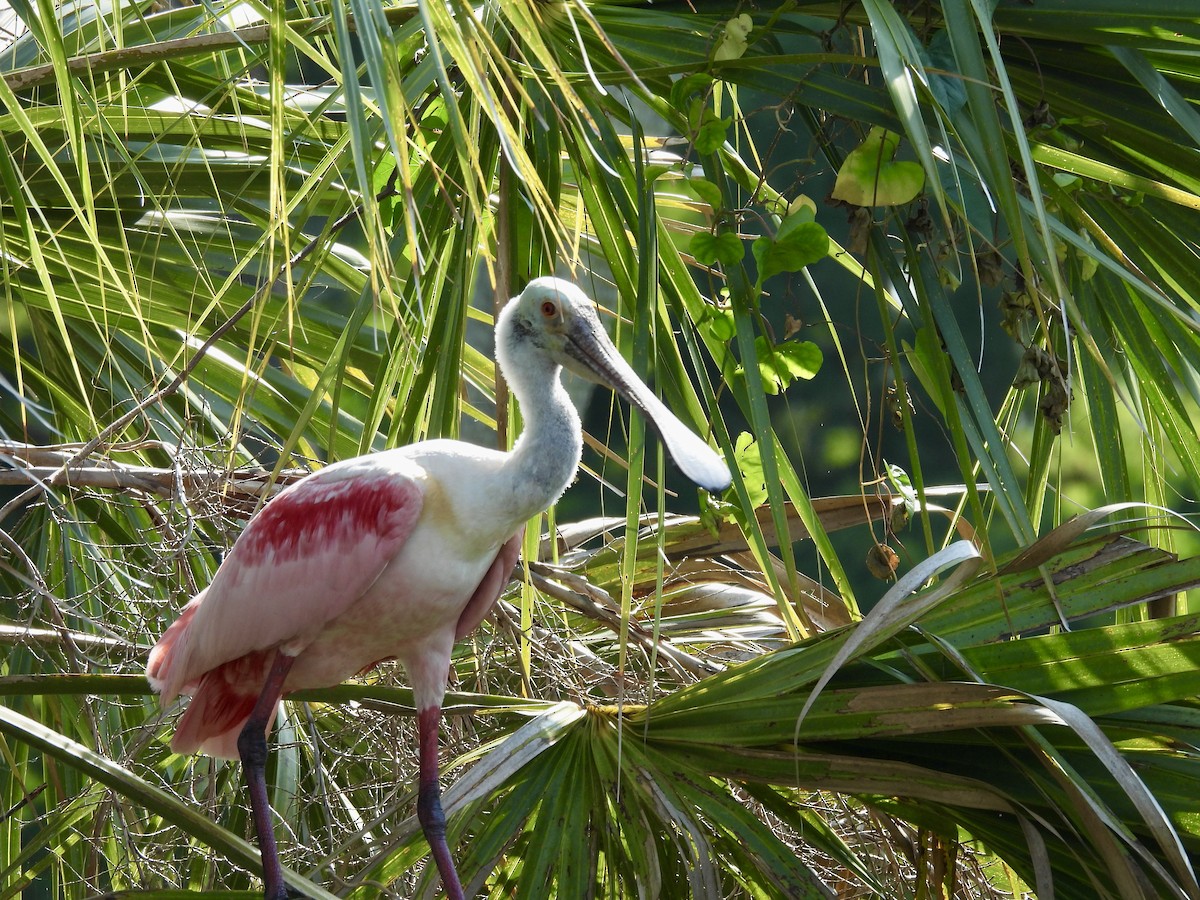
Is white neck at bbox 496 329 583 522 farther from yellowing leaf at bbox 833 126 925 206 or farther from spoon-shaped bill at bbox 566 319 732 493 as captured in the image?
yellowing leaf at bbox 833 126 925 206

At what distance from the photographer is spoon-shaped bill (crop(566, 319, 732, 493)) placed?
158 cm

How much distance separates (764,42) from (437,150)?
505 millimetres

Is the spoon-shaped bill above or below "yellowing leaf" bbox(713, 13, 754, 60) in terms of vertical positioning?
below

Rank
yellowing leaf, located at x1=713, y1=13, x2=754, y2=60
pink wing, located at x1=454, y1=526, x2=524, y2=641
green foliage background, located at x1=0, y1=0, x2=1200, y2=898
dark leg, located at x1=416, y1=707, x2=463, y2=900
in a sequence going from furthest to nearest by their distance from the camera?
1. pink wing, located at x1=454, y1=526, x2=524, y2=641
2. dark leg, located at x1=416, y1=707, x2=463, y2=900
3. yellowing leaf, located at x1=713, y1=13, x2=754, y2=60
4. green foliage background, located at x1=0, y1=0, x2=1200, y2=898

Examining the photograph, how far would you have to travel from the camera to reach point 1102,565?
4.69 ft

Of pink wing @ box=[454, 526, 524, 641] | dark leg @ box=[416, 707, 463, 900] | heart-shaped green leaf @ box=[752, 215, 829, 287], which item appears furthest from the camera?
pink wing @ box=[454, 526, 524, 641]

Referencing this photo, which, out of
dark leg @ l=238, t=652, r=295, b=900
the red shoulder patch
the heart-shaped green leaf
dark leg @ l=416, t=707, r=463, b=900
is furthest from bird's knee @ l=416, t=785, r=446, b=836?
the heart-shaped green leaf

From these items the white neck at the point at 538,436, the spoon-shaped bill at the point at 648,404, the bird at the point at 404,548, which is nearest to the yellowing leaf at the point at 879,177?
the spoon-shaped bill at the point at 648,404

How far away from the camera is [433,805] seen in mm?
1948

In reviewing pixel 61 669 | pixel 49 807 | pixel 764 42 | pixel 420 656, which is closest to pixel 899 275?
pixel 764 42

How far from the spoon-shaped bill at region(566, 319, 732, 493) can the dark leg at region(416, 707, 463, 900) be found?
0.57m

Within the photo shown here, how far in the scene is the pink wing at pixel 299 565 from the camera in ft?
5.98

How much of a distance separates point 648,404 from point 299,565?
1.92 feet

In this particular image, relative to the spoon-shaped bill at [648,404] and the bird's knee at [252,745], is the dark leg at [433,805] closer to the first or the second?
the bird's knee at [252,745]
